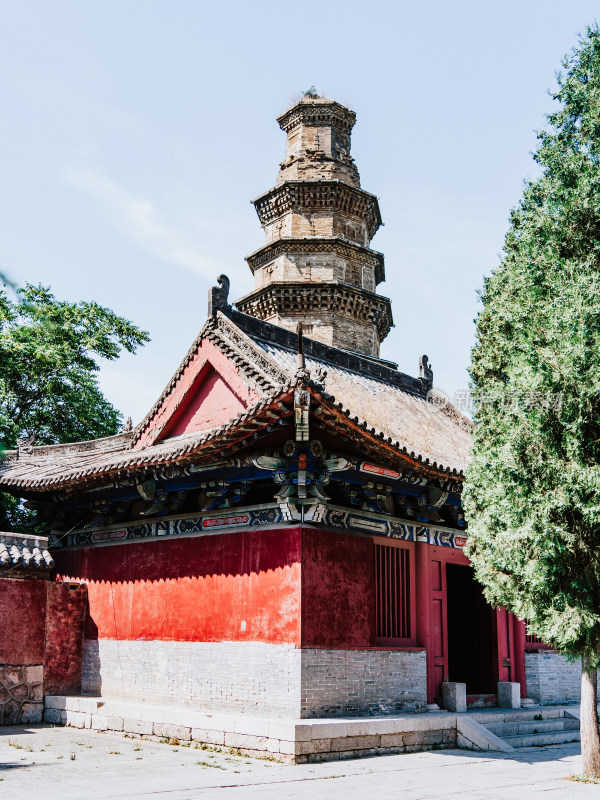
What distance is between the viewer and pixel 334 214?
81.8 feet

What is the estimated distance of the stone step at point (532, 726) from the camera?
11.8 meters

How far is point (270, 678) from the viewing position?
412 inches

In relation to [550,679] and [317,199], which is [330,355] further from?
[317,199]

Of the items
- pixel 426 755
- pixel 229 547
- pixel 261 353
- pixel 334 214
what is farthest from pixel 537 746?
pixel 334 214

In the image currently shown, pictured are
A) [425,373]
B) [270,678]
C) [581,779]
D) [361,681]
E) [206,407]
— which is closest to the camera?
[581,779]

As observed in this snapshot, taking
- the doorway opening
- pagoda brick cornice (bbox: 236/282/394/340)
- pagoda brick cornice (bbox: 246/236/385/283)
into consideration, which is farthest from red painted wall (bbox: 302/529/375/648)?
pagoda brick cornice (bbox: 246/236/385/283)

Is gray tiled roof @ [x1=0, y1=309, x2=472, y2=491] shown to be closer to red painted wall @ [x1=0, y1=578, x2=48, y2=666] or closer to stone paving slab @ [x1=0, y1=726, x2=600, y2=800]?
red painted wall @ [x1=0, y1=578, x2=48, y2=666]

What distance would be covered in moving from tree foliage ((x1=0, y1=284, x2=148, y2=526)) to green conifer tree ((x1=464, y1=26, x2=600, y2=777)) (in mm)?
15999

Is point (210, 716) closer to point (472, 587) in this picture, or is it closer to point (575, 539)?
point (575, 539)

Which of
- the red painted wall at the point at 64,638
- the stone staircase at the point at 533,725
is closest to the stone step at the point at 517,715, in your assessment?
the stone staircase at the point at 533,725

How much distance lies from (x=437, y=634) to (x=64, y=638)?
256 inches

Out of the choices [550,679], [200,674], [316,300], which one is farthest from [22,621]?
[316,300]

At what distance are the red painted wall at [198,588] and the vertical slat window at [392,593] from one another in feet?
5.90

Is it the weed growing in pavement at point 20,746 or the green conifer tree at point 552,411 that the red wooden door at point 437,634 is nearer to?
the green conifer tree at point 552,411
